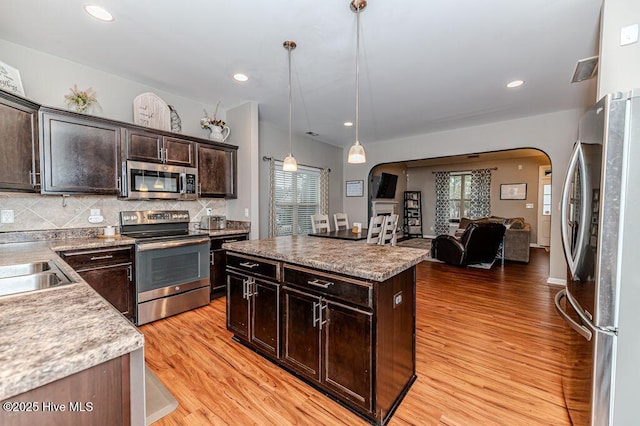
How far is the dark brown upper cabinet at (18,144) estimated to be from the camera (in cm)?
211

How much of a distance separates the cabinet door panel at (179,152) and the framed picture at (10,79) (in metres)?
1.19

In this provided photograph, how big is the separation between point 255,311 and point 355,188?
4.83 m

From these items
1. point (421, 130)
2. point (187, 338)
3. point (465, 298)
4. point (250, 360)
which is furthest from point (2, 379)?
point (421, 130)

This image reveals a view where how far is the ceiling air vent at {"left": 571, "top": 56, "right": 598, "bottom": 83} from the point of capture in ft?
8.33

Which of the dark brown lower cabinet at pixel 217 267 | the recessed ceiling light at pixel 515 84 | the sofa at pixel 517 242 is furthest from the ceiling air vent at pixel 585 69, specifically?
the dark brown lower cabinet at pixel 217 267

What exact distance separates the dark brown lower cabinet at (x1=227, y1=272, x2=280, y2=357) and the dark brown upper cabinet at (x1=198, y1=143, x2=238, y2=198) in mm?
1644

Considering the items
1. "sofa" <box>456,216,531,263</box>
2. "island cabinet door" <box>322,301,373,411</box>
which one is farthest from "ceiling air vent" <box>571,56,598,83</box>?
"sofa" <box>456,216,531,263</box>

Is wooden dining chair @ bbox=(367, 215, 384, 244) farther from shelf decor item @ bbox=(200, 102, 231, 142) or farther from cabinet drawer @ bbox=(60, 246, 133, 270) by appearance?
cabinet drawer @ bbox=(60, 246, 133, 270)

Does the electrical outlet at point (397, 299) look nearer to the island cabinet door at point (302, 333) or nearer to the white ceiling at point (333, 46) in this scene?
the island cabinet door at point (302, 333)

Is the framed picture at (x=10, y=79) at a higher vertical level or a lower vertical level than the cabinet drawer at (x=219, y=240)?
higher

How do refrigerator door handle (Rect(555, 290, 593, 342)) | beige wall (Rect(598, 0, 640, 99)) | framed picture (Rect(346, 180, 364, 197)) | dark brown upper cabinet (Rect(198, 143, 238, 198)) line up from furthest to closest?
framed picture (Rect(346, 180, 364, 197))
dark brown upper cabinet (Rect(198, 143, 238, 198))
beige wall (Rect(598, 0, 640, 99))
refrigerator door handle (Rect(555, 290, 593, 342))

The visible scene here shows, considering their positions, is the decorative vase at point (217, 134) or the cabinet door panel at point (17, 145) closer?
the cabinet door panel at point (17, 145)

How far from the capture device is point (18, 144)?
2.23 meters

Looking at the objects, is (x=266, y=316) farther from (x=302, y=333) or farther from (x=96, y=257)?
(x=96, y=257)
